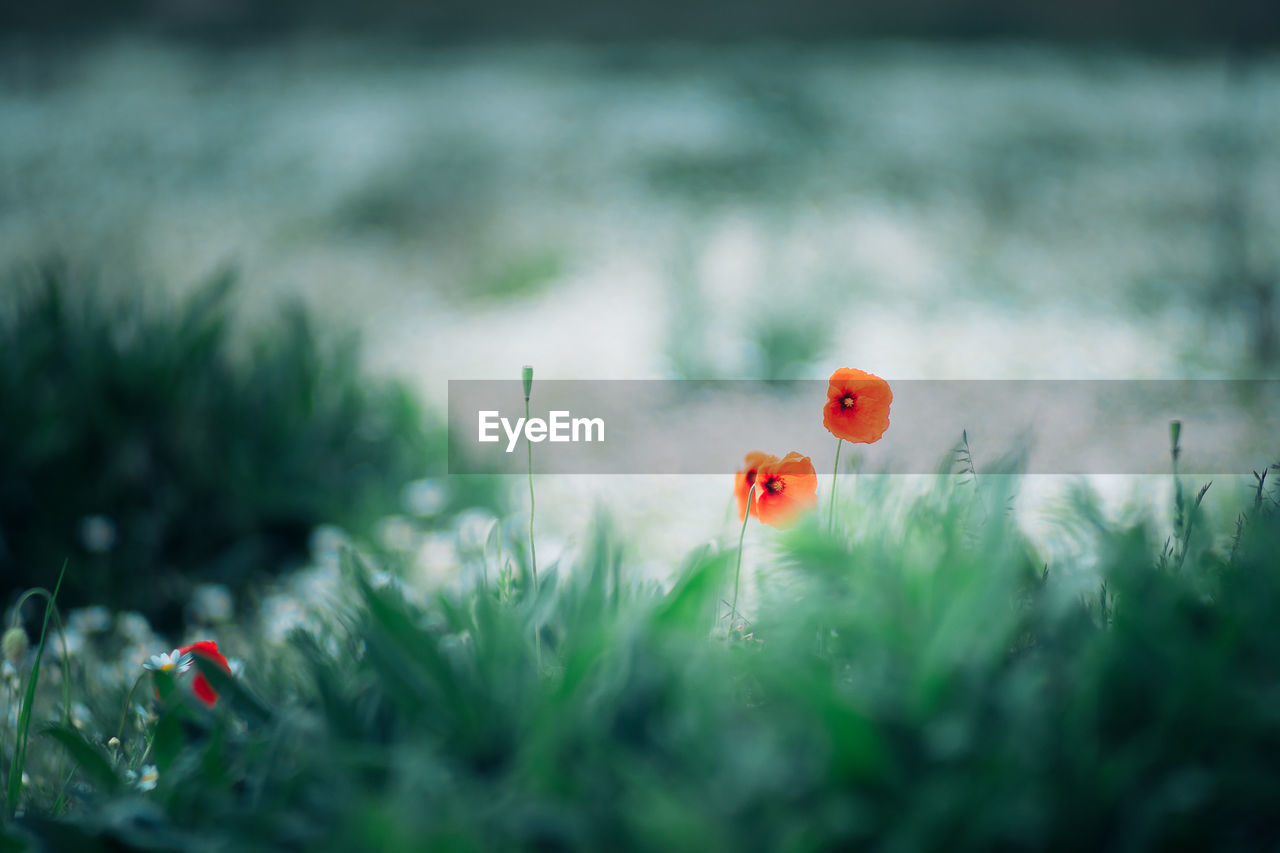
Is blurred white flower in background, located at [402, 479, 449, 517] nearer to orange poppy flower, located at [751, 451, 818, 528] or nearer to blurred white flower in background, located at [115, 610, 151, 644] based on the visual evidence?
blurred white flower in background, located at [115, 610, 151, 644]

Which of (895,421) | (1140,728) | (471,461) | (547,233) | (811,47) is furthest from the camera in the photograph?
(811,47)

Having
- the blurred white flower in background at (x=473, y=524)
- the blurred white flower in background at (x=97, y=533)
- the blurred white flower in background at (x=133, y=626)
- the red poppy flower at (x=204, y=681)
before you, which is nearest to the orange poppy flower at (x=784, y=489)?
the red poppy flower at (x=204, y=681)

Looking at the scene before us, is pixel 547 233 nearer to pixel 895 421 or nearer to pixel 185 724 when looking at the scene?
pixel 895 421

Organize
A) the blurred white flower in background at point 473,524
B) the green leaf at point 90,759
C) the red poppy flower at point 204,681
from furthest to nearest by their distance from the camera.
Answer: the blurred white flower in background at point 473,524 < the red poppy flower at point 204,681 < the green leaf at point 90,759

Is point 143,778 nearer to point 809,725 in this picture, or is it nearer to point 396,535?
point 809,725

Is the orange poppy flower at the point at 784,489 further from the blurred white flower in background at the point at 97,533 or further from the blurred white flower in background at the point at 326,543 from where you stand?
the blurred white flower in background at the point at 97,533

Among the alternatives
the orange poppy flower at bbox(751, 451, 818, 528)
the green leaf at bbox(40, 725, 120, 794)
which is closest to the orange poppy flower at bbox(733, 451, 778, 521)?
the orange poppy flower at bbox(751, 451, 818, 528)

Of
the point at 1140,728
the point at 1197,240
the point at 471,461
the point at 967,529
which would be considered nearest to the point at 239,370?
the point at 471,461

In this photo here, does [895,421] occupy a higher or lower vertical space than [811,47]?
lower
